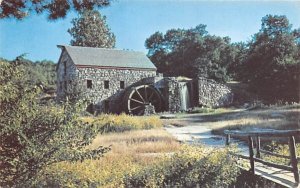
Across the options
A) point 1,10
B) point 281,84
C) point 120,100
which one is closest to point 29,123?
point 1,10

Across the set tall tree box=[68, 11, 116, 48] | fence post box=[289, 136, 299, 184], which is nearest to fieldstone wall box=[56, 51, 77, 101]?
tall tree box=[68, 11, 116, 48]

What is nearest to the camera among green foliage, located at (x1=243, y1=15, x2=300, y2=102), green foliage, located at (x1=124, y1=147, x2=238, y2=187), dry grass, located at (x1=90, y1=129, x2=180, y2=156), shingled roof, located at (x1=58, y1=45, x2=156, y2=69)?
green foliage, located at (x1=124, y1=147, x2=238, y2=187)

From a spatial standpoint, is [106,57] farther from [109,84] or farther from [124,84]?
[124,84]

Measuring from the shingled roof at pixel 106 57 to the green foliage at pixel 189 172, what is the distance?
1654cm

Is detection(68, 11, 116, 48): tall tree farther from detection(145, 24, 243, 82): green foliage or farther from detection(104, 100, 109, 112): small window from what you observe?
Answer: detection(104, 100, 109, 112): small window

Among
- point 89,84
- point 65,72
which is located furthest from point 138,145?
point 65,72

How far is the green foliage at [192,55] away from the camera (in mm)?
28828

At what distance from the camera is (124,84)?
905 inches

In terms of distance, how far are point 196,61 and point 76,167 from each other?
84.1ft

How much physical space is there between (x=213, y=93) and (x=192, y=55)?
7367 mm

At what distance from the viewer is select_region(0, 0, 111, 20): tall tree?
377 centimetres

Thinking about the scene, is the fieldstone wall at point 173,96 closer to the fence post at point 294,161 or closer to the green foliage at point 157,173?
the green foliage at point 157,173

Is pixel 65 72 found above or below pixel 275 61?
below

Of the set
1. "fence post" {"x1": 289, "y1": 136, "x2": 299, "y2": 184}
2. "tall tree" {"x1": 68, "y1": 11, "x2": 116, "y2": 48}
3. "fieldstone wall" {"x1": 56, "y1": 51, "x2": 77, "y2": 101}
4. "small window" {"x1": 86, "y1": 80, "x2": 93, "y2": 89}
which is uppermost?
"tall tree" {"x1": 68, "y1": 11, "x2": 116, "y2": 48}
